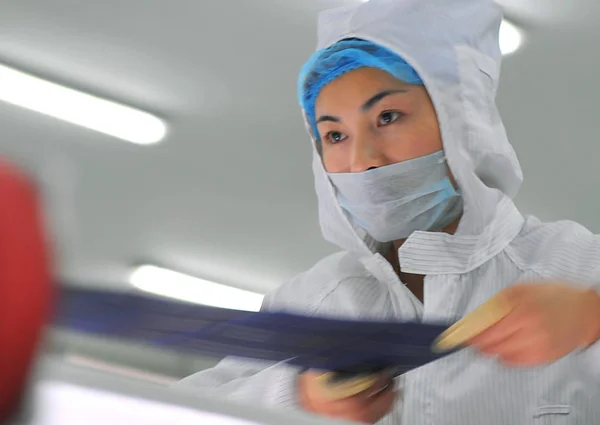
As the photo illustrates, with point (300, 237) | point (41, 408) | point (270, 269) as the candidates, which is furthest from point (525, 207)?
point (41, 408)

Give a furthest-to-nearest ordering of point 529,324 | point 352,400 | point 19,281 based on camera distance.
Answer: point 352,400
point 529,324
point 19,281

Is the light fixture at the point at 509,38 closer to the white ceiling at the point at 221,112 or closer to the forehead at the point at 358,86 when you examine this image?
the white ceiling at the point at 221,112

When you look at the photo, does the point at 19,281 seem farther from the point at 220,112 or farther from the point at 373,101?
the point at 220,112

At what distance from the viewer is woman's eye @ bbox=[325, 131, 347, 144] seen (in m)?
1.20

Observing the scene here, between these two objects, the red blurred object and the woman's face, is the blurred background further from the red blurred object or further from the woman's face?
the red blurred object

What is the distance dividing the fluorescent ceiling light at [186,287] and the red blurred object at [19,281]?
3.45 m

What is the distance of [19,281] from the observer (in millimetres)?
247

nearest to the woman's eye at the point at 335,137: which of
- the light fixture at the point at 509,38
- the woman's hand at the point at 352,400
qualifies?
the woman's hand at the point at 352,400

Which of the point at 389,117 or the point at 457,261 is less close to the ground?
the point at 389,117

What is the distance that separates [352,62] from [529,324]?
1.85ft

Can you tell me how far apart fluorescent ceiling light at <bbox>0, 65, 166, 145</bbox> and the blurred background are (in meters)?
0.03

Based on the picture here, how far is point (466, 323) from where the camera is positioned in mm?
729

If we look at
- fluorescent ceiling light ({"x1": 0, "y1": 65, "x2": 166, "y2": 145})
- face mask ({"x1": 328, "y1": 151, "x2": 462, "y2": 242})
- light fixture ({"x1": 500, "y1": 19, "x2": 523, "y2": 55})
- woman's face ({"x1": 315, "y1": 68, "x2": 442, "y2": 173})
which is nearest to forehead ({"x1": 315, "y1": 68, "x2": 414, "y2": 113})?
woman's face ({"x1": 315, "y1": 68, "x2": 442, "y2": 173})

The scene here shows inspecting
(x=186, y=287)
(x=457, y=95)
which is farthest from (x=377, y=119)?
(x=186, y=287)
